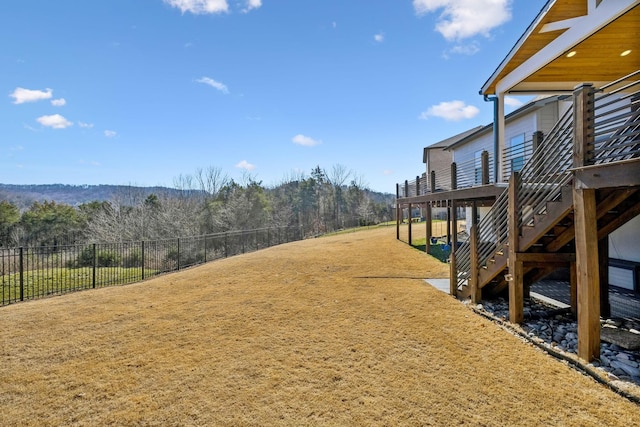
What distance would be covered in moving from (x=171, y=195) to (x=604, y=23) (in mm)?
41184

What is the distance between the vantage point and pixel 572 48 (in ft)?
18.8

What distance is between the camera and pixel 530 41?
21.8 feet

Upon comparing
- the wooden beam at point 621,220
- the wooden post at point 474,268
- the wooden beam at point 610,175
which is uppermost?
the wooden beam at point 610,175

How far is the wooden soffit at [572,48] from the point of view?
496 cm

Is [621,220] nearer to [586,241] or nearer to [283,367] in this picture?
[586,241]

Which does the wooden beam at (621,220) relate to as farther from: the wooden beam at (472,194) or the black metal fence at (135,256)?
the black metal fence at (135,256)

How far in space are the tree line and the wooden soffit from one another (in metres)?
25.6

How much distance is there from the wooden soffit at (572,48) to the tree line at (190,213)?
25.6 metres

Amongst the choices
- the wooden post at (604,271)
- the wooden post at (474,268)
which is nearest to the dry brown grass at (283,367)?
the wooden post at (474,268)

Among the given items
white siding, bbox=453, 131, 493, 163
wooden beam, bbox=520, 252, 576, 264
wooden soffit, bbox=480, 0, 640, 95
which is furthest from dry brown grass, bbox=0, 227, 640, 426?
white siding, bbox=453, 131, 493, 163

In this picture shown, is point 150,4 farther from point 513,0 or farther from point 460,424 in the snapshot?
point 460,424

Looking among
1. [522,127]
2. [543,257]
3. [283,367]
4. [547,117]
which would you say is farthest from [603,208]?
[522,127]

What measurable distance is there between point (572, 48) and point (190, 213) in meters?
32.4

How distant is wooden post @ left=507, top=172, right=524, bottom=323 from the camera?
5.25m
